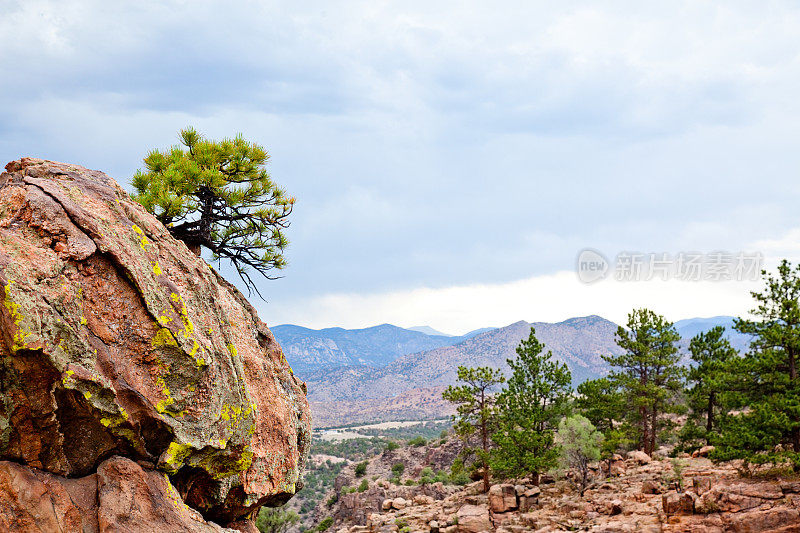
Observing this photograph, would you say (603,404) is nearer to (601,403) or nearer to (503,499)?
(601,403)

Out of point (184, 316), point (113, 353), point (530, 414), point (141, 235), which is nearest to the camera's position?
point (113, 353)

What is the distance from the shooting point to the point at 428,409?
544 ft

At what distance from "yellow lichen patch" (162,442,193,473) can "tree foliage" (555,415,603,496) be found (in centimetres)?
2989

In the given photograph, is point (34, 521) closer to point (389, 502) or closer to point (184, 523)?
point (184, 523)

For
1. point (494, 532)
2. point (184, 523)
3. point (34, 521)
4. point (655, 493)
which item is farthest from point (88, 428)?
point (655, 493)

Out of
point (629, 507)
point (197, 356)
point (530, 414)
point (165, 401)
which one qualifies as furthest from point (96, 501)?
point (530, 414)

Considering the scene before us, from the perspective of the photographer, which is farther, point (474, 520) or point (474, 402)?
point (474, 402)

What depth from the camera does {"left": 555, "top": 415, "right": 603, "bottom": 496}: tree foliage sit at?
30.2m

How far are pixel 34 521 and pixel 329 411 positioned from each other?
7406 inches

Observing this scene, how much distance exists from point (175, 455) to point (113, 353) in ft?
4.61

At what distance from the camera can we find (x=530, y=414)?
32.4 meters

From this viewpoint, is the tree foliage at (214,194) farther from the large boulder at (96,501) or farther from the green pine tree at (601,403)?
the green pine tree at (601,403)

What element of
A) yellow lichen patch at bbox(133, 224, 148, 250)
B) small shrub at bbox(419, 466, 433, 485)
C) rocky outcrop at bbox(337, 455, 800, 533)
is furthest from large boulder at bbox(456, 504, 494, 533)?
yellow lichen patch at bbox(133, 224, 148, 250)

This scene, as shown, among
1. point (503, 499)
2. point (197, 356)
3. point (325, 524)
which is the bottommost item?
point (325, 524)
